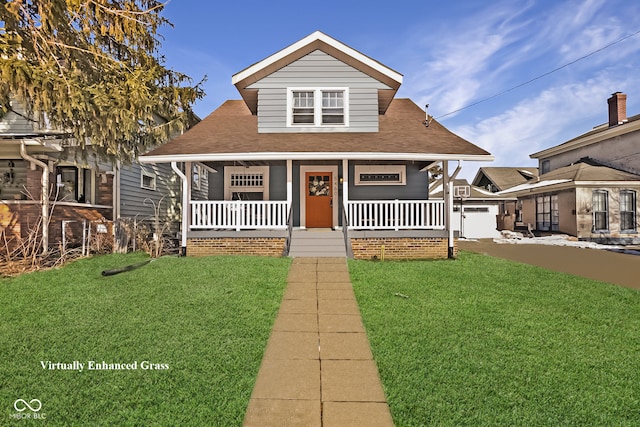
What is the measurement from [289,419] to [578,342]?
3988 millimetres

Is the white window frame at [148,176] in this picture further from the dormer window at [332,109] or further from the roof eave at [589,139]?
the roof eave at [589,139]

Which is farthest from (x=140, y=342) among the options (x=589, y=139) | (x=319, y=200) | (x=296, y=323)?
(x=589, y=139)

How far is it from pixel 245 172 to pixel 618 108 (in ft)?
80.4

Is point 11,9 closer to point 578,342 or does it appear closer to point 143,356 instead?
point 143,356

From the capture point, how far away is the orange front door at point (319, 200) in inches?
496

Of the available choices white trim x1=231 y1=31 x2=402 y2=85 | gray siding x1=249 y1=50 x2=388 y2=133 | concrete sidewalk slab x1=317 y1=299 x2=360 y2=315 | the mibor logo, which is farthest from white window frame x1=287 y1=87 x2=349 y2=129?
the mibor logo

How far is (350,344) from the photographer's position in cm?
439

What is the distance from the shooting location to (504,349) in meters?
4.17

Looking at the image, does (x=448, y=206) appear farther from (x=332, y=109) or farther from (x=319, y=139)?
(x=332, y=109)

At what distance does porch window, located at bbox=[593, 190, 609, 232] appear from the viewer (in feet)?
59.9

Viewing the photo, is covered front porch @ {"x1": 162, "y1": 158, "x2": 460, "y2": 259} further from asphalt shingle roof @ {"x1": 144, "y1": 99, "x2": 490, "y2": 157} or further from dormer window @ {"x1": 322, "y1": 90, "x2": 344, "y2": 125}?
dormer window @ {"x1": 322, "y1": 90, "x2": 344, "y2": 125}

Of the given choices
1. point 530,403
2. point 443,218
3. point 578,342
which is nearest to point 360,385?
point 530,403

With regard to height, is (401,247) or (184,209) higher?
(184,209)

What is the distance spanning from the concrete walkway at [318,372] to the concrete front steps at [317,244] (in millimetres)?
3556
